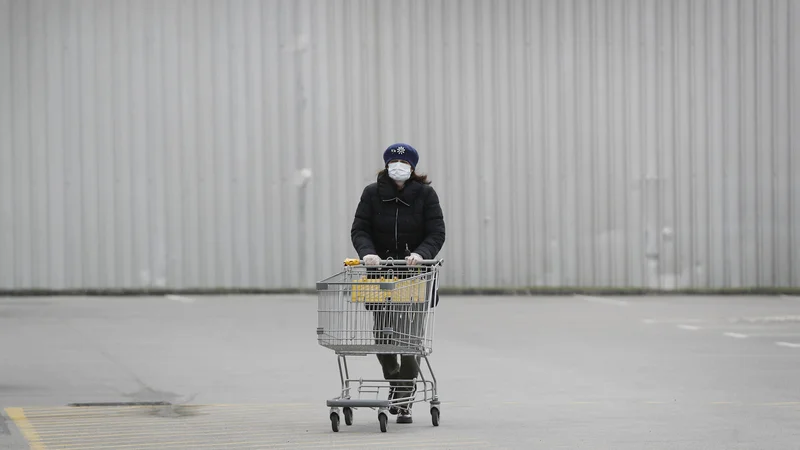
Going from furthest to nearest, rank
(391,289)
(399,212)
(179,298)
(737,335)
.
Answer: (179,298), (737,335), (399,212), (391,289)

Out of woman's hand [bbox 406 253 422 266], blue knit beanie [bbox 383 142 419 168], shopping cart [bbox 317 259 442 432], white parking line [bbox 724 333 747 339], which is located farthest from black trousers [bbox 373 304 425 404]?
white parking line [bbox 724 333 747 339]

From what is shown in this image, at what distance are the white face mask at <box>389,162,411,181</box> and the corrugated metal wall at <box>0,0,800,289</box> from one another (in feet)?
44.2

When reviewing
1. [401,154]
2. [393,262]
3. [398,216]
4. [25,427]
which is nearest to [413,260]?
[393,262]

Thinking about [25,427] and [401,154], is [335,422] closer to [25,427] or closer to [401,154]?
[401,154]

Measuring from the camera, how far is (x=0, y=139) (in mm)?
21922

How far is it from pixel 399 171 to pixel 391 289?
109cm

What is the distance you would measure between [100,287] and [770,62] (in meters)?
12.1

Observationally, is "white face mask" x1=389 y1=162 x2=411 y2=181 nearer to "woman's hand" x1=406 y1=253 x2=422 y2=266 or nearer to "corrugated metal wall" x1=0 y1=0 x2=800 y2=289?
"woman's hand" x1=406 y1=253 x2=422 y2=266

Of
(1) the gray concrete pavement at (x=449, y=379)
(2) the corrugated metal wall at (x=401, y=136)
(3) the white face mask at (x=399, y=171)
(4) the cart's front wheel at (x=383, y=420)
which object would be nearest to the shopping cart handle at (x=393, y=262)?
(3) the white face mask at (x=399, y=171)

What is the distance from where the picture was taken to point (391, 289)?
7711 mm

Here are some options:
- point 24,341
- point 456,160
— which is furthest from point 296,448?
point 456,160

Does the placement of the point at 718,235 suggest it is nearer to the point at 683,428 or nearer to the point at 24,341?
the point at 24,341

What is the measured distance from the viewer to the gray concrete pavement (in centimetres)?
800

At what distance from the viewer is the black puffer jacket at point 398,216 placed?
8.60m
